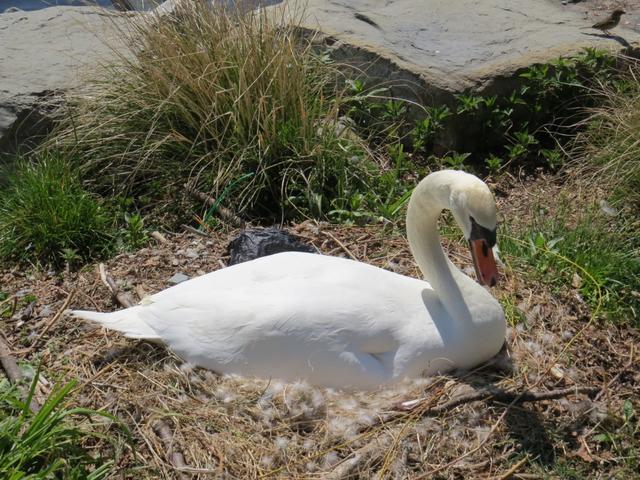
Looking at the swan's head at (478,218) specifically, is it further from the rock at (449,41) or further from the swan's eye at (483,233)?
the rock at (449,41)

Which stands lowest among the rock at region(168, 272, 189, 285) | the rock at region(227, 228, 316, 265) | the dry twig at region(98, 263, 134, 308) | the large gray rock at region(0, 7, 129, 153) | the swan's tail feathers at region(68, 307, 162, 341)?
the rock at region(168, 272, 189, 285)

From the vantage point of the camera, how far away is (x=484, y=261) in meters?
3.42

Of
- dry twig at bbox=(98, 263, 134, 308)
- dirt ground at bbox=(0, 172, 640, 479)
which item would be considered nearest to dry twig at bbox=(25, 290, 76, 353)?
dirt ground at bbox=(0, 172, 640, 479)

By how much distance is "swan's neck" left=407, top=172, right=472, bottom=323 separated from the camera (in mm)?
3610

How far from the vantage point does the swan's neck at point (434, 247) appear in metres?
3.61

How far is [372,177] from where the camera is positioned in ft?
18.5

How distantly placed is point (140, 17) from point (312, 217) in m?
2.03

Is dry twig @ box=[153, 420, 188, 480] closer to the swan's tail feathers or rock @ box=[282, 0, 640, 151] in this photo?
the swan's tail feathers

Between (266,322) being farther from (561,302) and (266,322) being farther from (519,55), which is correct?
(519,55)

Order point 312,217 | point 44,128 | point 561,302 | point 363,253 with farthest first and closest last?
point 44,128
point 312,217
point 363,253
point 561,302

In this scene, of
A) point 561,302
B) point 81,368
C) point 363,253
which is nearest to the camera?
point 81,368

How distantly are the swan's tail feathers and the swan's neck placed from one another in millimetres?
1208

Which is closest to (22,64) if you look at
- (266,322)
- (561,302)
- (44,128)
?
(44,128)

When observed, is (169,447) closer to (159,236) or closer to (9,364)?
(9,364)
